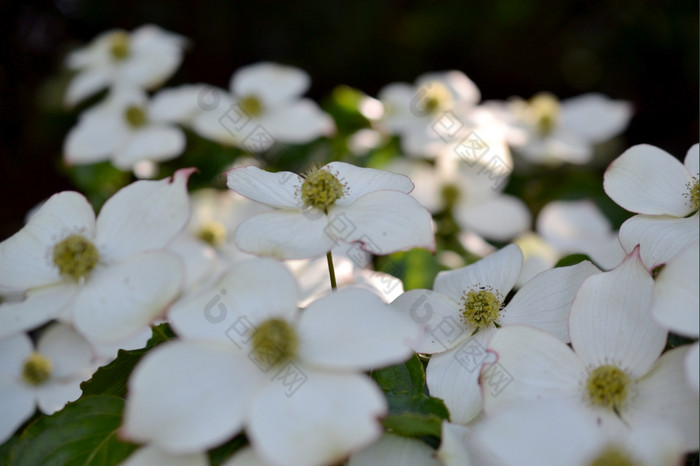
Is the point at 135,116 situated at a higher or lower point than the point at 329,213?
lower

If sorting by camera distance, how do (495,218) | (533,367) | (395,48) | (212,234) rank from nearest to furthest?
(533,367), (212,234), (495,218), (395,48)

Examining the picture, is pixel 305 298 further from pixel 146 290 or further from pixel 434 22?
pixel 434 22

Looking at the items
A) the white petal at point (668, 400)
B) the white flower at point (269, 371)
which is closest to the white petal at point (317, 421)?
the white flower at point (269, 371)

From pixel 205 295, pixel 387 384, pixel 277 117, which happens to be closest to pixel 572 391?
Answer: pixel 387 384

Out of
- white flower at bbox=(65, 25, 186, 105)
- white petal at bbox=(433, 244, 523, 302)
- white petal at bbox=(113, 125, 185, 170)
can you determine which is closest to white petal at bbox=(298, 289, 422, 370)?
white petal at bbox=(433, 244, 523, 302)

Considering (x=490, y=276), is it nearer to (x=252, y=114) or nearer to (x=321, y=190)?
(x=321, y=190)

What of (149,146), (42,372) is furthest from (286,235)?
(149,146)

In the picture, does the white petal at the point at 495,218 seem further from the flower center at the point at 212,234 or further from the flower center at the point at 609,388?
the flower center at the point at 609,388
